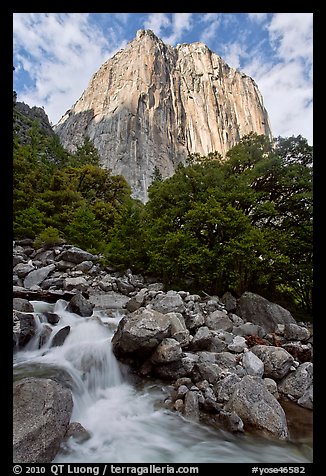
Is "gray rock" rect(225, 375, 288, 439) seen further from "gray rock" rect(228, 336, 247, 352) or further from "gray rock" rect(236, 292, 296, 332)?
"gray rock" rect(236, 292, 296, 332)

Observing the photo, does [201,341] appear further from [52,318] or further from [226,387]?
[52,318]

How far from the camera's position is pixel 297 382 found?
18.4 ft

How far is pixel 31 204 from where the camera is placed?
1750cm

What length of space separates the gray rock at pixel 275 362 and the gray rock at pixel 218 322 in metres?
1.93

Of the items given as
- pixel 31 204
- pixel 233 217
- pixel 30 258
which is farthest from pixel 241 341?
pixel 31 204

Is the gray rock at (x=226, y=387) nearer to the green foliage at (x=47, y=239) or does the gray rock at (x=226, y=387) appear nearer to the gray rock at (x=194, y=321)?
the gray rock at (x=194, y=321)

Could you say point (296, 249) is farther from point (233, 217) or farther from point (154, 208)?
point (154, 208)

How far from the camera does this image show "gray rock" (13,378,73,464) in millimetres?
3105

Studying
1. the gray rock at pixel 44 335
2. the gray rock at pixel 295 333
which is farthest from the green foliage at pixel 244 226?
the gray rock at pixel 44 335

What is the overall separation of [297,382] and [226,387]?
1.72 meters

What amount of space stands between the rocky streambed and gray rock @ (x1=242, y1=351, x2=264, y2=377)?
2 cm

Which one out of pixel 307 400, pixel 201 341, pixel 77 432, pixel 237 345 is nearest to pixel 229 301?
pixel 237 345

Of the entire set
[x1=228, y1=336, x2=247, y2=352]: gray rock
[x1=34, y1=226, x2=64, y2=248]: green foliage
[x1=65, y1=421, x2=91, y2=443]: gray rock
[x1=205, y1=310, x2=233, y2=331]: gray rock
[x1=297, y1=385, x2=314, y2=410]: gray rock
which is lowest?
[x1=297, y1=385, x2=314, y2=410]: gray rock

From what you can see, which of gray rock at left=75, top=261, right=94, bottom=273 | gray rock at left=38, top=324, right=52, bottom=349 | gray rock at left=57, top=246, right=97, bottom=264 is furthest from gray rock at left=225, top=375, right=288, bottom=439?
gray rock at left=57, top=246, right=97, bottom=264
